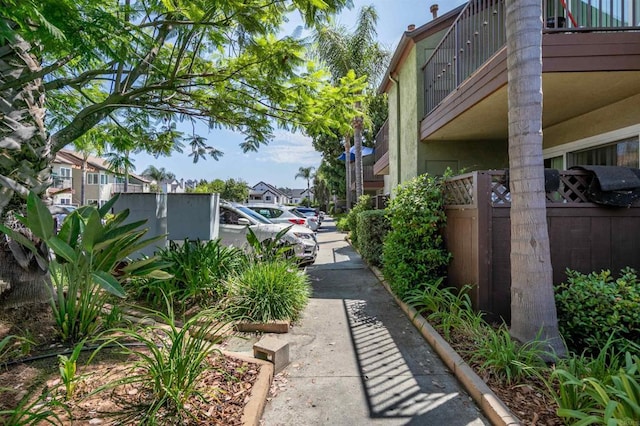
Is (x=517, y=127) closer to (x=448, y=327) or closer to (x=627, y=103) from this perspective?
(x=448, y=327)

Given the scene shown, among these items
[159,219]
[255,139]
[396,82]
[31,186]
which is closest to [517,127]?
[255,139]

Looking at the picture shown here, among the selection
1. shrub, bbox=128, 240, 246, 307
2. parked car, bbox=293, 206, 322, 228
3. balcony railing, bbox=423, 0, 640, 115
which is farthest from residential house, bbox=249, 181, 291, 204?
shrub, bbox=128, 240, 246, 307

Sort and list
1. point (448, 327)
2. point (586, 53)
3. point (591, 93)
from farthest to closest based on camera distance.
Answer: point (591, 93) → point (586, 53) → point (448, 327)

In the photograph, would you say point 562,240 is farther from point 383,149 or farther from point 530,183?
point 383,149

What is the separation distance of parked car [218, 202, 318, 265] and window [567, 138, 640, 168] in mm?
6404

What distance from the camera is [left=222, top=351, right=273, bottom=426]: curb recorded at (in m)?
2.74

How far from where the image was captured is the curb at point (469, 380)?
2.79 m

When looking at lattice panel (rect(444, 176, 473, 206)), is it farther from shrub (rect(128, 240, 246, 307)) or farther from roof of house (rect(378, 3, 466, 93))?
roof of house (rect(378, 3, 466, 93))

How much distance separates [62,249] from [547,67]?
243 inches

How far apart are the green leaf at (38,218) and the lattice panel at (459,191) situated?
16.3ft

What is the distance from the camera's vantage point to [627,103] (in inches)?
233

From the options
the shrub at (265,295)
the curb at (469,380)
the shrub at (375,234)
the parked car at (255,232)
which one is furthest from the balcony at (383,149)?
the curb at (469,380)

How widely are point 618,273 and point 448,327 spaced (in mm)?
2464

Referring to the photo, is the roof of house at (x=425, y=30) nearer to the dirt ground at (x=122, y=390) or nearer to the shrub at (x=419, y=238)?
the shrub at (x=419, y=238)
